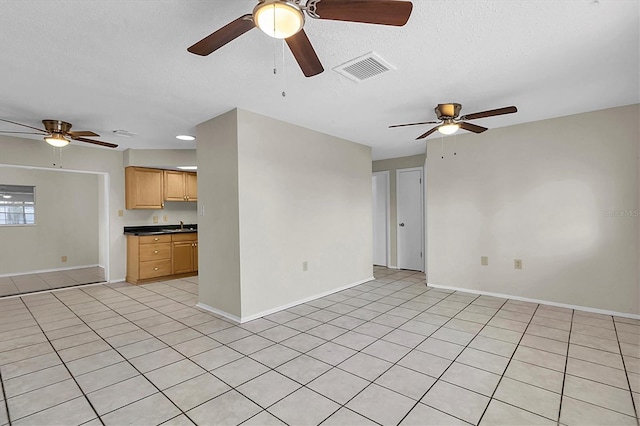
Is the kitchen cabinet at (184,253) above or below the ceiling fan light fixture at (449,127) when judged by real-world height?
below

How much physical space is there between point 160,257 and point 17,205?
3.46 meters

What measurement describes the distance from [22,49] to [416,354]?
3.80 metres

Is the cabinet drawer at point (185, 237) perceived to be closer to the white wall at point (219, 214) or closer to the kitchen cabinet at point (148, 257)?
the kitchen cabinet at point (148, 257)

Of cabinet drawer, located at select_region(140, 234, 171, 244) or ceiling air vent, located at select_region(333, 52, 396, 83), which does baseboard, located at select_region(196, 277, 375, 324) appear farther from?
ceiling air vent, located at select_region(333, 52, 396, 83)

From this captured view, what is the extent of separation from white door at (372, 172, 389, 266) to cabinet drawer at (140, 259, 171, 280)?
4.31 meters

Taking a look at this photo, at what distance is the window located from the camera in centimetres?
613

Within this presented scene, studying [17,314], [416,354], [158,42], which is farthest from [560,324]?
[17,314]

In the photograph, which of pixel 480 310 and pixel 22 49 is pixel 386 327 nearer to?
pixel 480 310

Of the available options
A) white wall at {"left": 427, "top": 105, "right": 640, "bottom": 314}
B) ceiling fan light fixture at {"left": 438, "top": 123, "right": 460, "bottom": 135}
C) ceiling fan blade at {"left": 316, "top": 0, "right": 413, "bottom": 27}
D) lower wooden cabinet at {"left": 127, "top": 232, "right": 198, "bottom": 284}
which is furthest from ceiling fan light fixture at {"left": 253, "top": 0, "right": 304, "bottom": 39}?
lower wooden cabinet at {"left": 127, "top": 232, "right": 198, "bottom": 284}

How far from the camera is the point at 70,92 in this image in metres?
2.91

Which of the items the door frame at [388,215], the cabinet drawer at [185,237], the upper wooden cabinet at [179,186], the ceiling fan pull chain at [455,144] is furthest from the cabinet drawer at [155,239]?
the ceiling fan pull chain at [455,144]

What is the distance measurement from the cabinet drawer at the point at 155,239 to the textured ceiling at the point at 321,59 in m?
2.31

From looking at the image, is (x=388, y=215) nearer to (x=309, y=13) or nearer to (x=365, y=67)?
(x=365, y=67)

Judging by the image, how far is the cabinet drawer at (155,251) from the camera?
5453mm
